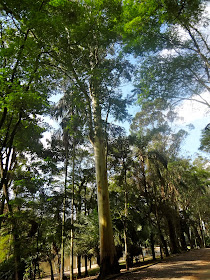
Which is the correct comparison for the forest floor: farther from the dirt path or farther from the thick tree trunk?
the thick tree trunk

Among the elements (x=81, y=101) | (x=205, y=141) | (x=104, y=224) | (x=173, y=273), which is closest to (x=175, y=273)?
(x=173, y=273)

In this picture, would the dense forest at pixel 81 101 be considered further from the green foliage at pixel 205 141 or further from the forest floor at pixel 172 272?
the green foliage at pixel 205 141

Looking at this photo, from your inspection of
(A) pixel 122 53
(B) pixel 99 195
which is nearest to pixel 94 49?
(A) pixel 122 53

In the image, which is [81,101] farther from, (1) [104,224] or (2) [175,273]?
(2) [175,273]

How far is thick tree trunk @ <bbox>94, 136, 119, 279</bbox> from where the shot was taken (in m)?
7.31

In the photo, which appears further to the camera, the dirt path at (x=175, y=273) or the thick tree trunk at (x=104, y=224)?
the thick tree trunk at (x=104, y=224)

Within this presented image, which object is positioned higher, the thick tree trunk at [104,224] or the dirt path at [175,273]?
the thick tree trunk at [104,224]

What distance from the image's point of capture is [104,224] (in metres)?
7.83

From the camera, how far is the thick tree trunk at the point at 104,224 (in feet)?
24.0

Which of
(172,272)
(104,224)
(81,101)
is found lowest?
(172,272)

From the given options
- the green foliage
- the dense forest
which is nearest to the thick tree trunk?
the dense forest

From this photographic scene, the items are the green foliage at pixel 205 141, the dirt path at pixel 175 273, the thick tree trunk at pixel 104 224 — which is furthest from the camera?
the green foliage at pixel 205 141

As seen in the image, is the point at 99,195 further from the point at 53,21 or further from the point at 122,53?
the point at 122,53

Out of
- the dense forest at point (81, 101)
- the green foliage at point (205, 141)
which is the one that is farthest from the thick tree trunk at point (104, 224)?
the green foliage at point (205, 141)
